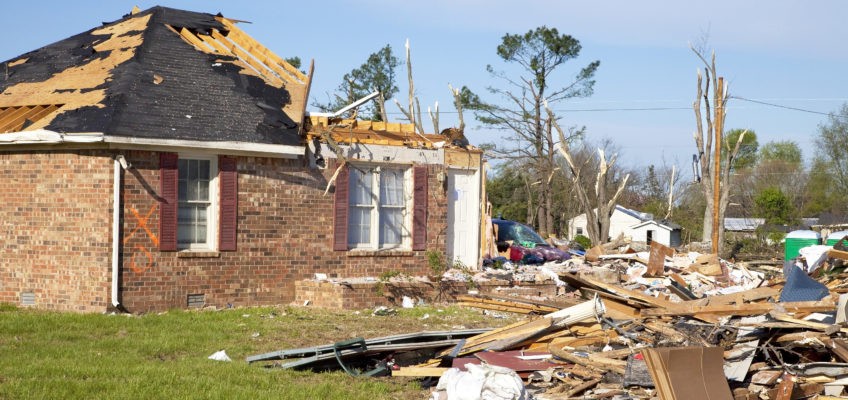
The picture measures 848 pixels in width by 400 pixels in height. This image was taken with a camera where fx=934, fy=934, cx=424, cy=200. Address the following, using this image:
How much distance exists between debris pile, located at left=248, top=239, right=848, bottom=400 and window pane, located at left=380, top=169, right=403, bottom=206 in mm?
5983

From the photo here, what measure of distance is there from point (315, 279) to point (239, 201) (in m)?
1.99

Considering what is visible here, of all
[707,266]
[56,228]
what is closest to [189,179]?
[56,228]

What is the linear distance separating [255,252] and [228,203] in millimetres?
1008

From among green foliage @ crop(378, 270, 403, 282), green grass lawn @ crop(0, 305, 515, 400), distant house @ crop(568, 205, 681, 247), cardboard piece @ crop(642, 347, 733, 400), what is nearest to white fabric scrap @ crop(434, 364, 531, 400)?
green grass lawn @ crop(0, 305, 515, 400)

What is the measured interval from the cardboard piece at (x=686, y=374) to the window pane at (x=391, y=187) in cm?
1000

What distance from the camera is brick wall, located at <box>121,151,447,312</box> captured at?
14734 millimetres

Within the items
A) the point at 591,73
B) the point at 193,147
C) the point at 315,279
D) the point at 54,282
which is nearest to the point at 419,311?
the point at 315,279

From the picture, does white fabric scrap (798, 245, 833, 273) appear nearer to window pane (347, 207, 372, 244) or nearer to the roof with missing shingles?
window pane (347, 207, 372, 244)

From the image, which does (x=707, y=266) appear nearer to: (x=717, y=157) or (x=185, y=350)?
(x=717, y=157)

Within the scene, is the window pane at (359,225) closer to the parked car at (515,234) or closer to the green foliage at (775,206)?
the parked car at (515,234)

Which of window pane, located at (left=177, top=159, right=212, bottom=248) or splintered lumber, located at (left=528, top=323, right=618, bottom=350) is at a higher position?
window pane, located at (left=177, top=159, right=212, bottom=248)

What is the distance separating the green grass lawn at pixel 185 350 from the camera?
8766mm

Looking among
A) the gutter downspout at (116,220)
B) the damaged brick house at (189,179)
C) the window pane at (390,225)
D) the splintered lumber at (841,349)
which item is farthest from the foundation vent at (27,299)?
the splintered lumber at (841,349)

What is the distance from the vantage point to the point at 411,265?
17766 millimetres
